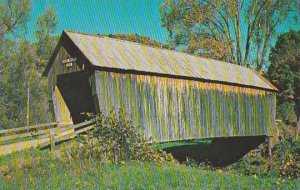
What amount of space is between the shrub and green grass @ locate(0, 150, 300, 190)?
74cm

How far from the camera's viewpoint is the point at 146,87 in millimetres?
20062

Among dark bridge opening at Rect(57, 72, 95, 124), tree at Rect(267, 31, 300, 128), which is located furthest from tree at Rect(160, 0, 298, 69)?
dark bridge opening at Rect(57, 72, 95, 124)

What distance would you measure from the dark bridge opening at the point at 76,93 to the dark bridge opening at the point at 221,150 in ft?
33.0

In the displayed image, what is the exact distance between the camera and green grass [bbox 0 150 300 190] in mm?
10891

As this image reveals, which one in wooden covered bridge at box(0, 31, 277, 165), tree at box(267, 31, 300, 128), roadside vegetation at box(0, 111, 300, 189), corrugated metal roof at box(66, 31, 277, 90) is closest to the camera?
roadside vegetation at box(0, 111, 300, 189)

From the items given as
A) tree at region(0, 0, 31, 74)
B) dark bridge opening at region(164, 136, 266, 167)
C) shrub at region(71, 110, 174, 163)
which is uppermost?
tree at region(0, 0, 31, 74)

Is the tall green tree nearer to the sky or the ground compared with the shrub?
nearer to the sky

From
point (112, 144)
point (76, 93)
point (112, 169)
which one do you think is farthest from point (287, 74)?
point (112, 169)

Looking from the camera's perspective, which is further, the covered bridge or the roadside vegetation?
the covered bridge

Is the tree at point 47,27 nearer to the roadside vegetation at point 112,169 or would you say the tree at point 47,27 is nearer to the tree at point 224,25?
the tree at point 224,25

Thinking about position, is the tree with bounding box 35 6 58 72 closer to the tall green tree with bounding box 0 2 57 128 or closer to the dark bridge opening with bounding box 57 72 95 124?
the tall green tree with bounding box 0 2 57 128

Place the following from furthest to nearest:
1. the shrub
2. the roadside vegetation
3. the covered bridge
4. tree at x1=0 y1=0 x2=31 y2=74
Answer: tree at x1=0 y1=0 x2=31 y2=74
the covered bridge
the shrub
the roadside vegetation

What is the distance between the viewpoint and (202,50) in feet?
127

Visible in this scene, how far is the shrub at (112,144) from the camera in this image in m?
15.3
